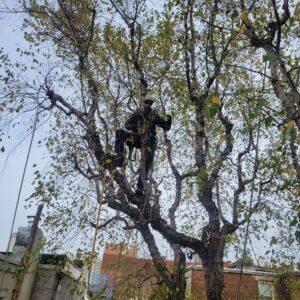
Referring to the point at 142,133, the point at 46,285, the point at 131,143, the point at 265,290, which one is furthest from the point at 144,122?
the point at 265,290

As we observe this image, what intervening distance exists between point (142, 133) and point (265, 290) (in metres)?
12.8

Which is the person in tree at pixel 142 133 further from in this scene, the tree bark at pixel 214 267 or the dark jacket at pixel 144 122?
the tree bark at pixel 214 267

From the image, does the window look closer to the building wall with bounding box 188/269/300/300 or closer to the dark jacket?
the building wall with bounding box 188/269/300/300

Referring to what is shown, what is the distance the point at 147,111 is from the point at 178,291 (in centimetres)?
378

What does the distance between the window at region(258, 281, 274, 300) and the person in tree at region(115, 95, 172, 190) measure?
38.4ft

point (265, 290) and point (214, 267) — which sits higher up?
point (265, 290)

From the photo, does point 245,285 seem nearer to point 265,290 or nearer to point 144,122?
point 265,290

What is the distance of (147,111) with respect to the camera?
6.99 m

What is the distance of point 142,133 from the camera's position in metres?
6.71

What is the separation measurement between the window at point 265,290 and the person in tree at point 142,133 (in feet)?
38.4

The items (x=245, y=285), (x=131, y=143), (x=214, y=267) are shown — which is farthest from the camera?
(x=245, y=285)

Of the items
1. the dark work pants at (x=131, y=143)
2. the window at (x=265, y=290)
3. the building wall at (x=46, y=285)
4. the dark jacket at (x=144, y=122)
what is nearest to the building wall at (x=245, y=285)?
the window at (x=265, y=290)

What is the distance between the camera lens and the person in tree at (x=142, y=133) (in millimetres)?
6787

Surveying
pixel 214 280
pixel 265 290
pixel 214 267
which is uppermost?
pixel 265 290
